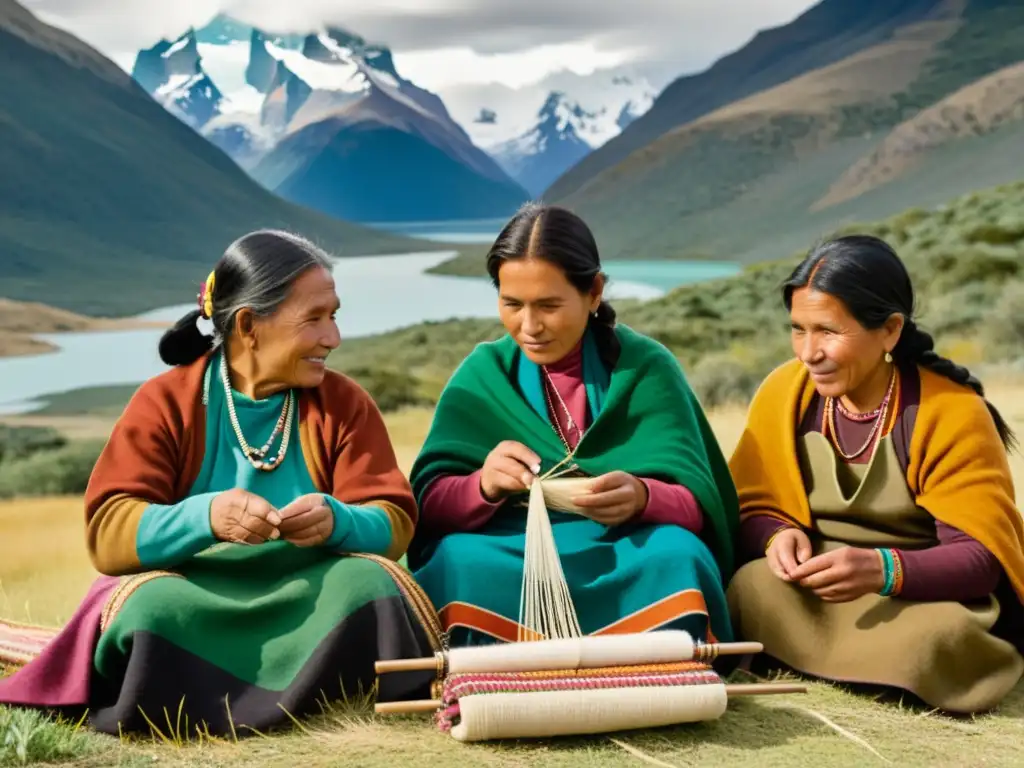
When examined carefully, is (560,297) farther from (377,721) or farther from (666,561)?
(377,721)

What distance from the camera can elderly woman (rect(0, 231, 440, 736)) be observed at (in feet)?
12.0

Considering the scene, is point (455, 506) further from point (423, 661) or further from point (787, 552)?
point (787, 552)

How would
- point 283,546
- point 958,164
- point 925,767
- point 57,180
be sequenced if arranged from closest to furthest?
1. point 925,767
2. point 283,546
3. point 57,180
4. point 958,164

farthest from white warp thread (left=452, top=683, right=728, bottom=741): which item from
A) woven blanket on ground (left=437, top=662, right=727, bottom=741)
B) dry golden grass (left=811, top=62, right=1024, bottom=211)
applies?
dry golden grass (left=811, top=62, right=1024, bottom=211)

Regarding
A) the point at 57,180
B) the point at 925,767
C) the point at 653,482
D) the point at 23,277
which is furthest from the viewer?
the point at 57,180

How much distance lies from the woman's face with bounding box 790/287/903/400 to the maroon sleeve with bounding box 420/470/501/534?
111 cm

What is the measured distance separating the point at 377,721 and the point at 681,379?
1554 millimetres

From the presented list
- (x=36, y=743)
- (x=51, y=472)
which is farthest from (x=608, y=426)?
(x=51, y=472)

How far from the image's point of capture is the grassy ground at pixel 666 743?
347 cm

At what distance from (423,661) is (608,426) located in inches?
43.5

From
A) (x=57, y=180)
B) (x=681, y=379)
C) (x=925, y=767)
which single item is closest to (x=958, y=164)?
(x=57, y=180)

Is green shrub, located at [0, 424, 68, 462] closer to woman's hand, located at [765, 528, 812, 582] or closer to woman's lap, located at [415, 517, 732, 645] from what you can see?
woman's lap, located at [415, 517, 732, 645]

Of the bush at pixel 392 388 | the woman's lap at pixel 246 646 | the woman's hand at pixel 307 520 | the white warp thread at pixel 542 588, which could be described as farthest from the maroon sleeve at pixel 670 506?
the bush at pixel 392 388

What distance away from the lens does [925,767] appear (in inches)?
138
